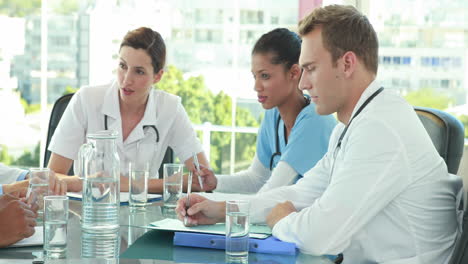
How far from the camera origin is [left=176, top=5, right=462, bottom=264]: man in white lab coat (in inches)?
64.5

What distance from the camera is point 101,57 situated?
19.9 feet

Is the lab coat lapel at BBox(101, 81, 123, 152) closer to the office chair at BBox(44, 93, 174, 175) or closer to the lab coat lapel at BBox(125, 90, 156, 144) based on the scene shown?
the lab coat lapel at BBox(125, 90, 156, 144)

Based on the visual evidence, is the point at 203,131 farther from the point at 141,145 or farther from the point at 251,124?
the point at 141,145

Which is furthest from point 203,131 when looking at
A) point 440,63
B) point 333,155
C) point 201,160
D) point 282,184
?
point 333,155

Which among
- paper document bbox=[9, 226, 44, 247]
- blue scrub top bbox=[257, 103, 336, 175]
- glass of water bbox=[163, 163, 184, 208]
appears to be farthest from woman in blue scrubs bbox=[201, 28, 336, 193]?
paper document bbox=[9, 226, 44, 247]

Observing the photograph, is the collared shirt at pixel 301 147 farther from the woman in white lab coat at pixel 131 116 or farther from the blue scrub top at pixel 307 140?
the woman in white lab coat at pixel 131 116

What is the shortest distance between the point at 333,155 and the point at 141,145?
4.14ft

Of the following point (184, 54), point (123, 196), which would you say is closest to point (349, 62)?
point (123, 196)

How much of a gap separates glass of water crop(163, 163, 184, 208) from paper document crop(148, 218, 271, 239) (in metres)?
0.23

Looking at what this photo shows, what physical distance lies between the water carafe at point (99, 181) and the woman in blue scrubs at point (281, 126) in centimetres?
85

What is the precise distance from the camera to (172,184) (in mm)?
2074

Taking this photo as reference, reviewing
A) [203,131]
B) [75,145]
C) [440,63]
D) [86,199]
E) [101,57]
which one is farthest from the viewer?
[101,57]

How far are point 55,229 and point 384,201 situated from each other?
813mm

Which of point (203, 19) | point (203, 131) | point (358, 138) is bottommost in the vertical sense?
point (203, 131)
